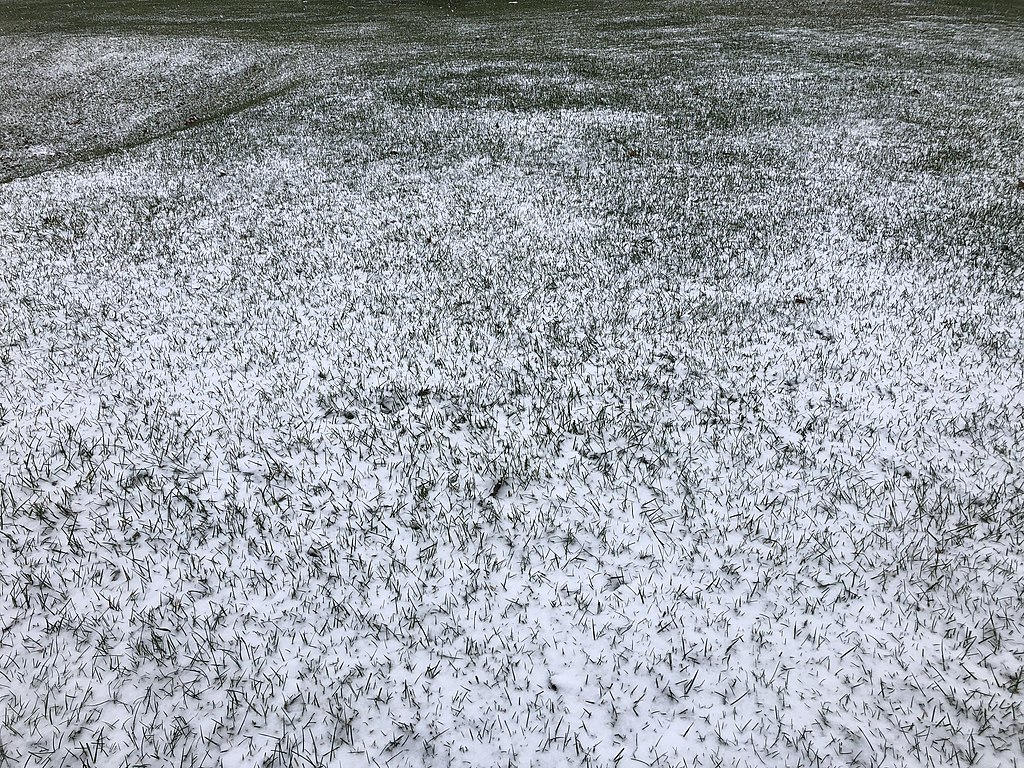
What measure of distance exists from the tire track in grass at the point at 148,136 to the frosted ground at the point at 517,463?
137 centimetres

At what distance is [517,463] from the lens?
19.0 ft

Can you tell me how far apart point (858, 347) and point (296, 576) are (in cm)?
728

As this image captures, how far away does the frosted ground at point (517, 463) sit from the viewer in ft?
12.6

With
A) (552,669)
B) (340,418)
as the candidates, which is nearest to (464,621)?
(552,669)

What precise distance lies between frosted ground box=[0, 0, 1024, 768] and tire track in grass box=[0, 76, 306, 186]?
137 cm

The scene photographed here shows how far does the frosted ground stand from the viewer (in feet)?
12.6

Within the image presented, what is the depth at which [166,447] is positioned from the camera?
598cm

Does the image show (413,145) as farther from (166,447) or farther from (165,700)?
(165,700)

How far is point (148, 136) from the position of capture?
18219 mm

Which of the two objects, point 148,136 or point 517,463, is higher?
point 148,136

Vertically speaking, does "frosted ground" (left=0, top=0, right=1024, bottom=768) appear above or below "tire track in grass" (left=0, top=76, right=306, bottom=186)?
below

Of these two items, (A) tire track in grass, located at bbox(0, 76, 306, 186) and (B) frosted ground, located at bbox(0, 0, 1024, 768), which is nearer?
(B) frosted ground, located at bbox(0, 0, 1024, 768)

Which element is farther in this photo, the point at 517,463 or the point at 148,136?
the point at 148,136

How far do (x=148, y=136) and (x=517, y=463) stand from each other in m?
19.5
